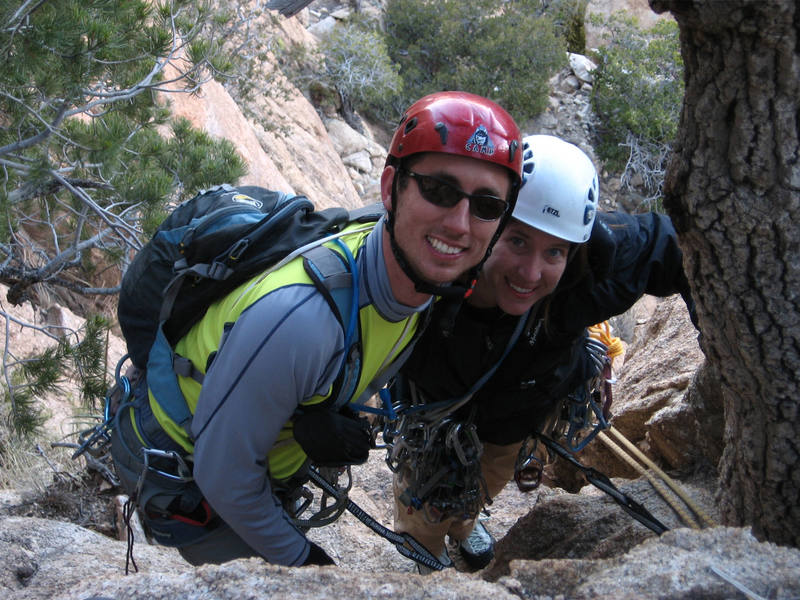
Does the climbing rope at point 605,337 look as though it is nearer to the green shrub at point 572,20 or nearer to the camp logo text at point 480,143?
the camp logo text at point 480,143

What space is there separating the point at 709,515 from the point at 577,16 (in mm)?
21007

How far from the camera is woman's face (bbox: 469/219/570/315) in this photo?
2.29 metres

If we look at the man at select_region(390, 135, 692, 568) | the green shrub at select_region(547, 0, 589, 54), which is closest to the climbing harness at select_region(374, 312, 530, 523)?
the man at select_region(390, 135, 692, 568)

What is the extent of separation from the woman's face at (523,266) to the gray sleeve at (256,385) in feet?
2.52

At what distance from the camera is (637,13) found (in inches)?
852

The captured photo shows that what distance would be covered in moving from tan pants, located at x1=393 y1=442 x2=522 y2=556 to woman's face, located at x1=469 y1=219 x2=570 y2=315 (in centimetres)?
107

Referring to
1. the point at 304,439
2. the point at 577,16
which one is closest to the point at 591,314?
the point at 304,439

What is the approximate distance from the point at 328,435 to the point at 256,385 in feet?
0.96

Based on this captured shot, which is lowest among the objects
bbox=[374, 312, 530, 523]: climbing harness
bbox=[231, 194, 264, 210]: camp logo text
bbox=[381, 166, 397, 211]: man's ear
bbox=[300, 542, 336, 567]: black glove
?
bbox=[374, 312, 530, 523]: climbing harness

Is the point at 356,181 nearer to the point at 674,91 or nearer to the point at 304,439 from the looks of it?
the point at 674,91

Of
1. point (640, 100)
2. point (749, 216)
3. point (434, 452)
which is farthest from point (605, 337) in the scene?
point (640, 100)

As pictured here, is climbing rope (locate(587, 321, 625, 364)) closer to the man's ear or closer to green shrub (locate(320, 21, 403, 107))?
the man's ear

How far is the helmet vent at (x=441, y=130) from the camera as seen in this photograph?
5.87 feet

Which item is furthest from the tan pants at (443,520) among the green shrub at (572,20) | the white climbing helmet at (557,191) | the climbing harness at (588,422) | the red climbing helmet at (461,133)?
the green shrub at (572,20)
